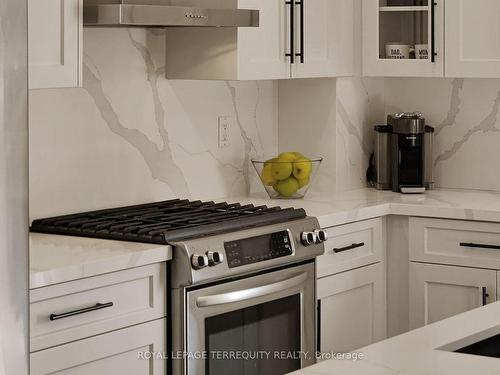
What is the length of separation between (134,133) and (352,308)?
3.51ft

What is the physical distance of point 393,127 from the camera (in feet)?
14.0

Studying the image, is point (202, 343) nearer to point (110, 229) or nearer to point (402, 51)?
point (110, 229)

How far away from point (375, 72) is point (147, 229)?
1.55 meters

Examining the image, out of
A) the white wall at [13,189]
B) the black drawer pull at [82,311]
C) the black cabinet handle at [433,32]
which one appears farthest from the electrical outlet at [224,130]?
the white wall at [13,189]

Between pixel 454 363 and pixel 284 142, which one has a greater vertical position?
pixel 284 142

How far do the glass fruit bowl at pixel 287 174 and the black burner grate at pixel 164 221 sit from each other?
344mm

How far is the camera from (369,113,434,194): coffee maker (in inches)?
167

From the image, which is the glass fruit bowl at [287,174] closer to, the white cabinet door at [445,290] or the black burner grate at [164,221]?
the black burner grate at [164,221]

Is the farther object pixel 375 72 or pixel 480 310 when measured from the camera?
pixel 375 72

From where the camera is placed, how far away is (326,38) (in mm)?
4113

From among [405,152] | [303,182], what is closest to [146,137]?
[303,182]

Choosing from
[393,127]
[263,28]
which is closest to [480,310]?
[263,28]

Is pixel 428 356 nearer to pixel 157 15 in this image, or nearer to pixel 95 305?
pixel 95 305

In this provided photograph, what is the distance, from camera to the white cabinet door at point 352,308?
3.78 meters
